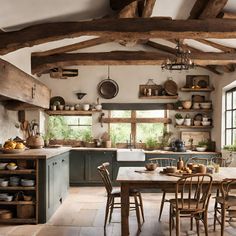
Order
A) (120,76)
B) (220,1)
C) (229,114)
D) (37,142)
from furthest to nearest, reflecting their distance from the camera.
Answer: (120,76)
(229,114)
(37,142)
(220,1)

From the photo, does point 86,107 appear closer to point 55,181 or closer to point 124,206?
point 55,181

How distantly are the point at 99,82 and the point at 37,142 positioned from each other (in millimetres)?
2833

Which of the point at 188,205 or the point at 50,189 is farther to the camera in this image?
the point at 50,189

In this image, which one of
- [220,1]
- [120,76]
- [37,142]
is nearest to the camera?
[220,1]

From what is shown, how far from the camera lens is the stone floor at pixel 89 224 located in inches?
176

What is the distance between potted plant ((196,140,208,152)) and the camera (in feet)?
25.8

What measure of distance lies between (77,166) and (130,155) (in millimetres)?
1228

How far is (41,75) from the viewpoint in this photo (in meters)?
8.45

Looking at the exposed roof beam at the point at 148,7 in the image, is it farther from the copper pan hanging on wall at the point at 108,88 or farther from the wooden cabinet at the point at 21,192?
the copper pan hanging on wall at the point at 108,88

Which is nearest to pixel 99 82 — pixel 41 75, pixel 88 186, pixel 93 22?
pixel 41 75

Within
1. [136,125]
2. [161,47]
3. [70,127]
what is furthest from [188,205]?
[70,127]

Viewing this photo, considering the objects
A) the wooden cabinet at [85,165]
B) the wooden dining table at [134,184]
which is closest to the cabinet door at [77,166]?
the wooden cabinet at [85,165]

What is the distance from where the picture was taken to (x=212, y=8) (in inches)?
187

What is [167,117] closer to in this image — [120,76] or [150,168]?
[120,76]
